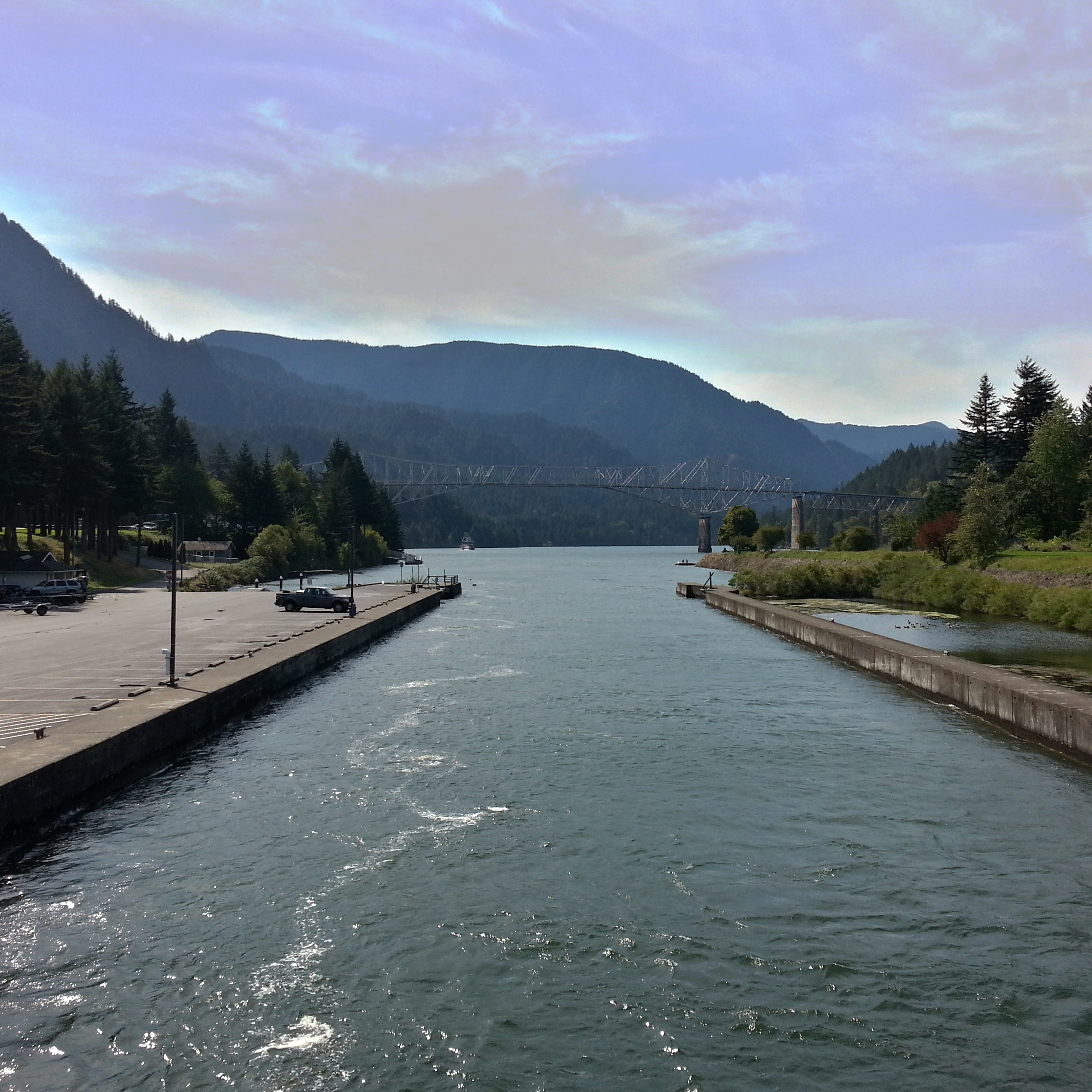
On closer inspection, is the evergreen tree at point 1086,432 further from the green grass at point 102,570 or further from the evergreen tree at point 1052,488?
the green grass at point 102,570

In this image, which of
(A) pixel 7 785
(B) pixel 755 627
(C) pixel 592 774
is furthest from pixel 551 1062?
(B) pixel 755 627

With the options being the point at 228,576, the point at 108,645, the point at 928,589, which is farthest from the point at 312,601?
the point at 928,589

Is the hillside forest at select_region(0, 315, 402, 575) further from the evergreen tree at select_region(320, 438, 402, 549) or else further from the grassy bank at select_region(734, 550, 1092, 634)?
the grassy bank at select_region(734, 550, 1092, 634)

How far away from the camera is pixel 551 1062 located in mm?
8742

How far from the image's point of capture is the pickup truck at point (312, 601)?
56.5m

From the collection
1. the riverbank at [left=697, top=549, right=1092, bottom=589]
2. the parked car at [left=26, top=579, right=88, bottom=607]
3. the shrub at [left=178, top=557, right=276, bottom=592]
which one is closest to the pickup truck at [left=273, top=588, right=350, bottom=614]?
the parked car at [left=26, top=579, right=88, bottom=607]

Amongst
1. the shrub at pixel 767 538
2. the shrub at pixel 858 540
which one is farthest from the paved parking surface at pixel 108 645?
the shrub at pixel 767 538

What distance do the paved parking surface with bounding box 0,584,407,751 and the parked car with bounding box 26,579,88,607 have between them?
1.26 m

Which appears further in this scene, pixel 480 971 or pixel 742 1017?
pixel 480 971

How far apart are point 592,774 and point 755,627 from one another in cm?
3704

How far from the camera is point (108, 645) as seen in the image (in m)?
34.8

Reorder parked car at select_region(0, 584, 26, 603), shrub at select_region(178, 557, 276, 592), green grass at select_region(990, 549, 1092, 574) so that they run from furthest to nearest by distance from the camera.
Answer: shrub at select_region(178, 557, 276, 592)
green grass at select_region(990, 549, 1092, 574)
parked car at select_region(0, 584, 26, 603)

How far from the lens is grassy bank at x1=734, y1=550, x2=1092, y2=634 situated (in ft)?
169

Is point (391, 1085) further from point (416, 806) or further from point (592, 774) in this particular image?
point (592, 774)
